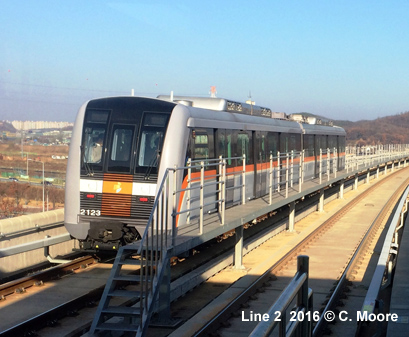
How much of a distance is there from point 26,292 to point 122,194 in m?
2.38

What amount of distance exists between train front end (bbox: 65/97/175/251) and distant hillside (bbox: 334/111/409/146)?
432ft

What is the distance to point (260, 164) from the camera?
15984 millimetres

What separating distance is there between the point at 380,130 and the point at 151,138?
16533cm

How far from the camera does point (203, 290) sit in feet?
35.4

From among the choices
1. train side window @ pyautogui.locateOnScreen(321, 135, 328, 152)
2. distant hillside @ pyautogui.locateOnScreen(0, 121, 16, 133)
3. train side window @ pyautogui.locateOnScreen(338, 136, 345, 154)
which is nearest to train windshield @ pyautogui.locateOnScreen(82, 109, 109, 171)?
train side window @ pyautogui.locateOnScreen(321, 135, 328, 152)

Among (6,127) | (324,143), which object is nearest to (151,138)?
(324,143)

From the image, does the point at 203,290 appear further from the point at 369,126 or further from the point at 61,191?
the point at 369,126

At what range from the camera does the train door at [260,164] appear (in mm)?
15625

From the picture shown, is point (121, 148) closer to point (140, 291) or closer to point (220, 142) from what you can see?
point (220, 142)

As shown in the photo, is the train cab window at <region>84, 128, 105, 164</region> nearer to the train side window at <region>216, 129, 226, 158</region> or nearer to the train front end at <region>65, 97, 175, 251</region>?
the train front end at <region>65, 97, 175, 251</region>

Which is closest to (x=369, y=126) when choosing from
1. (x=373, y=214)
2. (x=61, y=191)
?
(x=61, y=191)

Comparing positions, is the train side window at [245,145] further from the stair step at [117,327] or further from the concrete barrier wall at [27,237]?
the stair step at [117,327]

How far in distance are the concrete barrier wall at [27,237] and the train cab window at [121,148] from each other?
82.2 inches

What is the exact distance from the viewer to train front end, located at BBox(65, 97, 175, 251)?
36.0 ft
